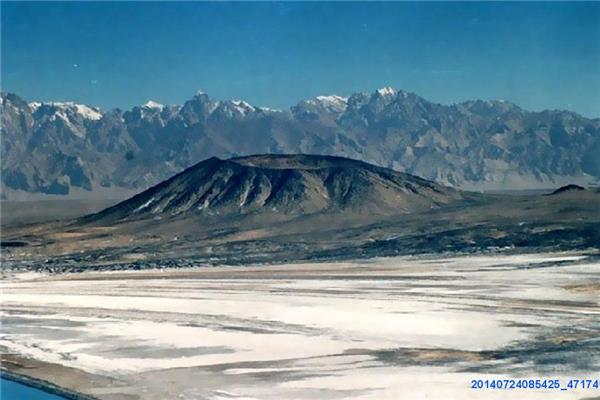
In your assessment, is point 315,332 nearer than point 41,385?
No

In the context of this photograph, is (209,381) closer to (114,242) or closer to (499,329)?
(499,329)

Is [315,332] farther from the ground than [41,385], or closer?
farther from the ground

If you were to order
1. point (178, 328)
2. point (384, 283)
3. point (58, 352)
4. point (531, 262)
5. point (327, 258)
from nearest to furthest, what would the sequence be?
point (58, 352) < point (178, 328) < point (384, 283) < point (531, 262) < point (327, 258)

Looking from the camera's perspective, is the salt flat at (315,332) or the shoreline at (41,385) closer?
the salt flat at (315,332)

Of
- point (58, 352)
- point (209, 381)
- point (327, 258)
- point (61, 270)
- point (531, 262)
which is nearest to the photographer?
point (209, 381)

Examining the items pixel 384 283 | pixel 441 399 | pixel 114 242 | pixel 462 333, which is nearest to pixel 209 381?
pixel 441 399

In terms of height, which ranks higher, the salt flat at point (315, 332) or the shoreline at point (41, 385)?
the salt flat at point (315, 332)
